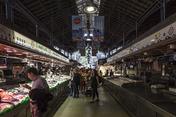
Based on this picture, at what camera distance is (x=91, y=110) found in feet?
17.3

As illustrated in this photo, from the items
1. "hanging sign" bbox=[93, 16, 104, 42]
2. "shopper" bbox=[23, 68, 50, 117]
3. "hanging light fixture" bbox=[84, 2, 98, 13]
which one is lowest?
"shopper" bbox=[23, 68, 50, 117]

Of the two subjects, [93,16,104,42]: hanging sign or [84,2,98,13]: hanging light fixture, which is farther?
[93,16,104,42]: hanging sign

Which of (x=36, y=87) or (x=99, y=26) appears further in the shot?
(x=99, y=26)

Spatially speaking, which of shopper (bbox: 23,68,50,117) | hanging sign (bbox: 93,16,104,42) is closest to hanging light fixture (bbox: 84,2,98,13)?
shopper (bbox: 23,68,50,117)

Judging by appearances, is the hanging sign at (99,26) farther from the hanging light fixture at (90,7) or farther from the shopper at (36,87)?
the shopper at (36,87)

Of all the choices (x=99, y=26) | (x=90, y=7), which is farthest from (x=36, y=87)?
(x=99, y=26)

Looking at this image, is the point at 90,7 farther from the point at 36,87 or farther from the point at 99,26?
the point at 99,26

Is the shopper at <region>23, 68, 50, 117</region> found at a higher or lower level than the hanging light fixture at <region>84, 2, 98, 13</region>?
lower

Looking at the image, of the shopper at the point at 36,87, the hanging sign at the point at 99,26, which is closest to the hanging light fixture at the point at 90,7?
the shopper at the point at 36,87

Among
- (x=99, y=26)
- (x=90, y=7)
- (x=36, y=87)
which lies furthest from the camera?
(x=99, y=26)

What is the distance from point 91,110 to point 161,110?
3173mm

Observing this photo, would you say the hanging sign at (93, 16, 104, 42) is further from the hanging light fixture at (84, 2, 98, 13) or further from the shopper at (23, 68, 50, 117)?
the shopper at (23, 68, 50, 117)

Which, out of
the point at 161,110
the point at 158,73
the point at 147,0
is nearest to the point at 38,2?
the point at 147,0

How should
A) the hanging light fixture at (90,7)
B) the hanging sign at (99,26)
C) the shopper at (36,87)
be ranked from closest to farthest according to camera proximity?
the shopper at (36,87) → the hanging light fixture at (90,7) → the hanging sign at (99,26)
